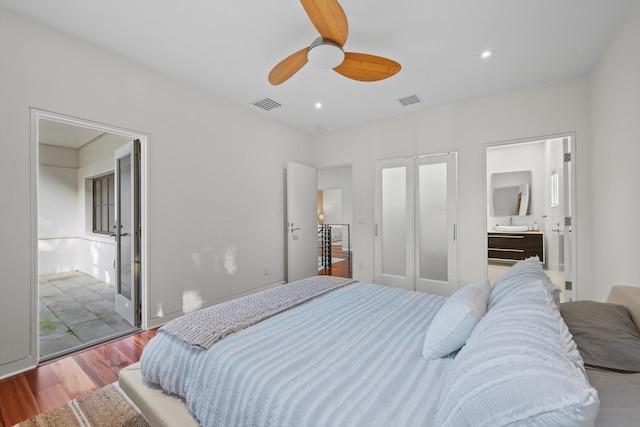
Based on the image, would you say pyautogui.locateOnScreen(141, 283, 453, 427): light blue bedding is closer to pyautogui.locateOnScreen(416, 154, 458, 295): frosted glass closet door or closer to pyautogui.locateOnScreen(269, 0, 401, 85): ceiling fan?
pyautogui.locateOnScreen(269, 0, 401, 85): ceiling fan

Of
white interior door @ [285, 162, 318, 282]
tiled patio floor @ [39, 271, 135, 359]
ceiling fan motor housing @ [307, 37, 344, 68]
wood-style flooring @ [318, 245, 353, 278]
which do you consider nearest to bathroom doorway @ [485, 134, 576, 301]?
wood-style flooring @ [318, 245, 353, 278]

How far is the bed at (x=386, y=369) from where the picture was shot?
67 cm

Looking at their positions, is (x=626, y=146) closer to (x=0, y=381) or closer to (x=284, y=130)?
(x=284, y=130)

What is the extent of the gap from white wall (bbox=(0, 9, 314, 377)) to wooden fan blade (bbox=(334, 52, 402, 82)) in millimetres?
2060

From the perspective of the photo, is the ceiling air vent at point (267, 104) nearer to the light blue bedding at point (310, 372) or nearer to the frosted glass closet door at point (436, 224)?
the frosted glass closet door at point (436, 224)

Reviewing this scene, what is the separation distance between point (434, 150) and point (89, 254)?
6512 mm

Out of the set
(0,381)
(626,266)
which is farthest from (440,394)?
(0,381)

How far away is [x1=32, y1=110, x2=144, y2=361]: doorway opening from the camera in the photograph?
2.89 meters

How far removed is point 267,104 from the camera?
3820 millimetres

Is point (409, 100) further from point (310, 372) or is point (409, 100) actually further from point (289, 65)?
point (310, 372)

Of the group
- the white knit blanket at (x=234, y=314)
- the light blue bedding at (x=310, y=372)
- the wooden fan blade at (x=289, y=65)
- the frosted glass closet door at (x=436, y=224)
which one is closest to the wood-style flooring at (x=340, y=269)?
the frosted glass closet door at (x=436, y=224)

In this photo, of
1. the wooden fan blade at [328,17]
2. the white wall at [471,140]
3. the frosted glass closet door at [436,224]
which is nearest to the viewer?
the wooden fan blade at [328,17]

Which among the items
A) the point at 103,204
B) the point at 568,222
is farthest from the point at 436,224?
the point at 103,204

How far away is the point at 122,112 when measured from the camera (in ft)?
8.89
